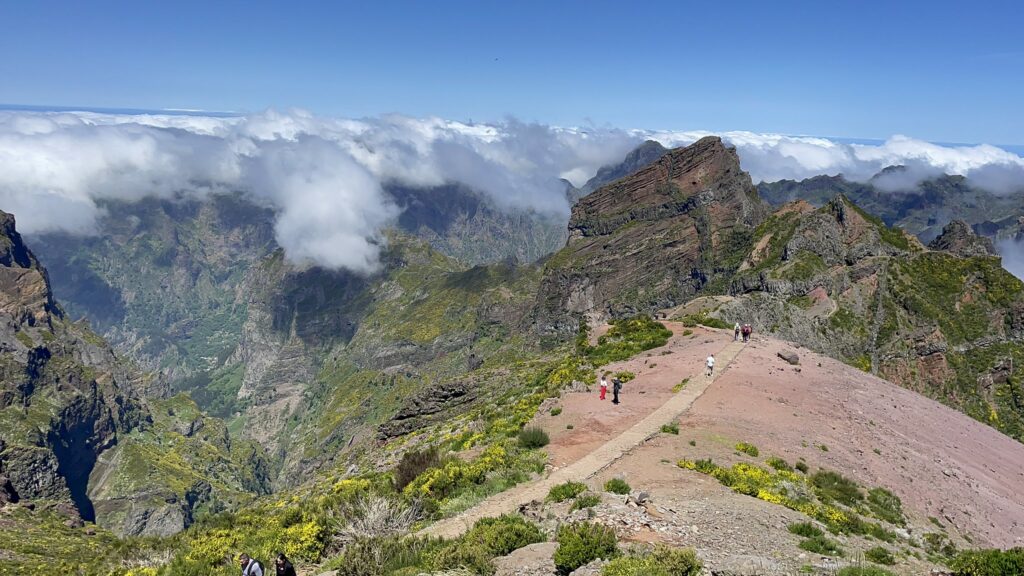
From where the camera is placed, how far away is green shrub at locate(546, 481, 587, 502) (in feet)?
72.7

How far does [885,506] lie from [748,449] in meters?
6.29

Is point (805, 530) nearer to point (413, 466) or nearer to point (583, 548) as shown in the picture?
point (583, 548)

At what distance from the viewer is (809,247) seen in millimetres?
138625

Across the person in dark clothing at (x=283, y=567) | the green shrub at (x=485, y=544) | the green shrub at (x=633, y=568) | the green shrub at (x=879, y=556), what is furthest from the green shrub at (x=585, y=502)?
the person in dark clothing at (x=283, y=567)

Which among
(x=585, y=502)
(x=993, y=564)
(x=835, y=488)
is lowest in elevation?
(x=835, y=488)

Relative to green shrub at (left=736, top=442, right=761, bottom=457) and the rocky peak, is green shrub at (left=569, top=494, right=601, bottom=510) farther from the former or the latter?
the rocky peak

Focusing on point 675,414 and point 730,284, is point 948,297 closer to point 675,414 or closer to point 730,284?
point 730,284

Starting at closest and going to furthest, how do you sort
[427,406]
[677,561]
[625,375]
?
1. [677,561]
2. [625,375]
3. [427,406]

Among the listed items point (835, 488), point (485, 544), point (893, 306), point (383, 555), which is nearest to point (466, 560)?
point (485, 544)

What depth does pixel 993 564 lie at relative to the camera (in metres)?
14.6

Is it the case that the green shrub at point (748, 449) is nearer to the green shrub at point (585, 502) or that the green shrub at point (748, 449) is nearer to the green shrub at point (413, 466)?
the green shrub at point (585, 502)

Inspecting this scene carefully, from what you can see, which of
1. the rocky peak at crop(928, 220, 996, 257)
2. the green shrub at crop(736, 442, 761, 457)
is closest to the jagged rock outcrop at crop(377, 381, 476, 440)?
the green shrub at crop(736, 442, 761, 457)

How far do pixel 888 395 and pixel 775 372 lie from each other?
9.90m

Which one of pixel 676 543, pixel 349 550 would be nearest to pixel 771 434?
pixel 676 543
